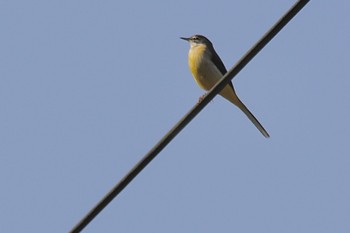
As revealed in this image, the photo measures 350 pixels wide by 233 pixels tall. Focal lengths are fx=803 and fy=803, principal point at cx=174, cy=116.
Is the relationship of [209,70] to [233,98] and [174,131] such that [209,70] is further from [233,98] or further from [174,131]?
[174,131]

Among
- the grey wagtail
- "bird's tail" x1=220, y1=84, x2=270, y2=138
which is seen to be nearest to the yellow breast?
the grey wagtail

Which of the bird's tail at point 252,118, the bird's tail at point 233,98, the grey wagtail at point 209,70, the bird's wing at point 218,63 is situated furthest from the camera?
the bird's wing at point 218,63

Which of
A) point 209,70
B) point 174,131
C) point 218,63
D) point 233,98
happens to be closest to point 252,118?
point 233,98

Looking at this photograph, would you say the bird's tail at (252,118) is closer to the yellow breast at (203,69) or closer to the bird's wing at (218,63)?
the yellow breast at (203,69)

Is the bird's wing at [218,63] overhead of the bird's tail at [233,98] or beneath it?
overhead

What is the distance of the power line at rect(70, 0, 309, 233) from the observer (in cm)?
463

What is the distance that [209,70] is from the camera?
11.7 metres

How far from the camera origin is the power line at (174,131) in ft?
15.2

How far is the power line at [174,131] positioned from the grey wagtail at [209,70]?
5.98 m

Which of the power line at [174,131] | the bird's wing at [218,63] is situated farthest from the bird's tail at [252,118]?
the power line at [174,131]

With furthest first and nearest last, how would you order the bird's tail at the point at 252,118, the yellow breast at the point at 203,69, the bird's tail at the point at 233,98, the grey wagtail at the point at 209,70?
the yellow breast at the point at 203,69
the grey wagtail at the point at 209,70
the bird's tail at the point at 233,98
the bird's tail at the point at 252,118

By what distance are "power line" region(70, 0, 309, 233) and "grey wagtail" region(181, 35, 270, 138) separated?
598 centimetres

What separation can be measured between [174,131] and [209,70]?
266 inches

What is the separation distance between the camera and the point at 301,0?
4.72 meters
